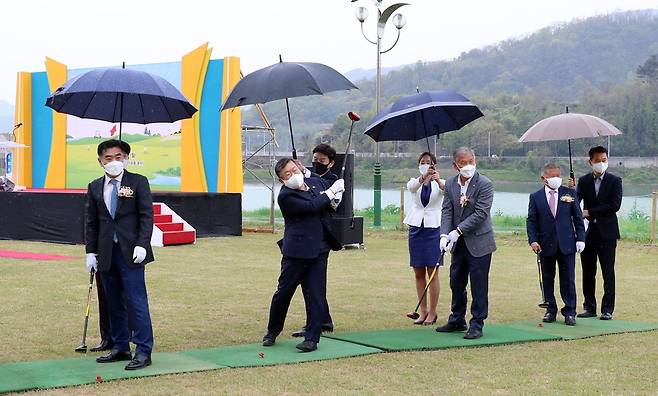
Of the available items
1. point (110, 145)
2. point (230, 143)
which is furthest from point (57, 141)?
point (110, 145)

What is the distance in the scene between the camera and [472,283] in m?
7.64

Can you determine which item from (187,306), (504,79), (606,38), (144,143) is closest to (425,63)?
(504,79)

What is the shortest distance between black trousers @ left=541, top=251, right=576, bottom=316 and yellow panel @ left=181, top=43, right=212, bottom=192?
12579 mm

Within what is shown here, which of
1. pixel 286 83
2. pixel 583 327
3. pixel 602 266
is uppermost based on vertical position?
pixel 286 83

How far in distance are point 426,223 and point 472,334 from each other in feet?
3.93

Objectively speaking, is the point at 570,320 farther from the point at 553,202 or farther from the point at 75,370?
the point at 75,370

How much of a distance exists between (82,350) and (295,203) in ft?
6.15

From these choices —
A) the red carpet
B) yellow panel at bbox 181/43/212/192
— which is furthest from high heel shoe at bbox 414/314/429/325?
yellow panel at bbox 181/43/212/192

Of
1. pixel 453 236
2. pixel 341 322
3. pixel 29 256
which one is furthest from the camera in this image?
pixel 29 256

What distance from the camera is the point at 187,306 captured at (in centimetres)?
916

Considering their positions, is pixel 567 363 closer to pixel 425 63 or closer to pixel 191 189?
pixel 191 189

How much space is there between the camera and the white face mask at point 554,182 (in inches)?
333

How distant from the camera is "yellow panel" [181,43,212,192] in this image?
2008 cm

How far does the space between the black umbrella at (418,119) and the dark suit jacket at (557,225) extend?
100cm
